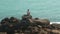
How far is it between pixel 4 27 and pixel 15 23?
1.17m

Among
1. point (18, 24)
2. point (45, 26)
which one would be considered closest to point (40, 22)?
point (45, 26)

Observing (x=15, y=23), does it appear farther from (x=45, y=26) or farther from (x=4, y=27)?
(x=45, y=26)

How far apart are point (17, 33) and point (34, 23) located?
2.28 metres

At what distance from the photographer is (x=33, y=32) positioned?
25.3 m

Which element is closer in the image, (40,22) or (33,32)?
(33,32)

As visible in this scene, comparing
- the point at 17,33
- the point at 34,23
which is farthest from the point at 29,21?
the point at 17,33

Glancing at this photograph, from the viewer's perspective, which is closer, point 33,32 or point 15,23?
point 33,32

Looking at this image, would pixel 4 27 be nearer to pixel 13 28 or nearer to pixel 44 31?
pixel 13 28

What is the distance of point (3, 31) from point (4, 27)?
394mm

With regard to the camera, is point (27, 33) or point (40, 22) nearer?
point (27, 33)

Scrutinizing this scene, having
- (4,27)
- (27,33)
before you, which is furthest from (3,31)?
(27,33)

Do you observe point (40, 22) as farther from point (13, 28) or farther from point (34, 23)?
point (13, 28)

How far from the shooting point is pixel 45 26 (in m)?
27.3

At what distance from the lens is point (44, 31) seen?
25922mm
